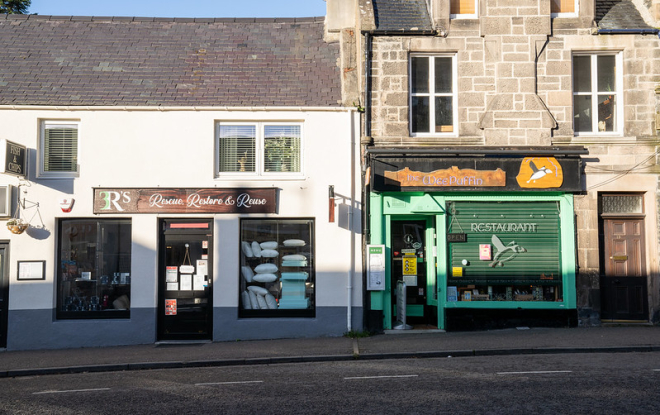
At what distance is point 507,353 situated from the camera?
35.0ft

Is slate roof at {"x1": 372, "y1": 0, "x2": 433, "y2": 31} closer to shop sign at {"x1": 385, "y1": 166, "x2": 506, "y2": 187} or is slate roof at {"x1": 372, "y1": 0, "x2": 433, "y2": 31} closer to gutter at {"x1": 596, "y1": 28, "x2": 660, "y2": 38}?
shop sign at {"x1": 385, "y1": 166, "x2": 506, "y2": 187}

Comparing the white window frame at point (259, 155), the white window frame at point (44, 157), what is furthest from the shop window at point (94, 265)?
the white window frame at point (259, 155)

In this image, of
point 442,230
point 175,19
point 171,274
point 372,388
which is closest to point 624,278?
point 442,230

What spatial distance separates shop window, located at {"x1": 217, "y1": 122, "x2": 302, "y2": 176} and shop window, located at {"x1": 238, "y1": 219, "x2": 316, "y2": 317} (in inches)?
46.2

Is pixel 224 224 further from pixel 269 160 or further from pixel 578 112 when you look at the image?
pixel 578 112

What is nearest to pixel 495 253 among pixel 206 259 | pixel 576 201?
pixel 576 201

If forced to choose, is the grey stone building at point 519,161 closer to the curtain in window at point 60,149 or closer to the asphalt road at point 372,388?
the asphalt road at point 372,388

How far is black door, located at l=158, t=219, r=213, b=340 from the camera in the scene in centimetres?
1320

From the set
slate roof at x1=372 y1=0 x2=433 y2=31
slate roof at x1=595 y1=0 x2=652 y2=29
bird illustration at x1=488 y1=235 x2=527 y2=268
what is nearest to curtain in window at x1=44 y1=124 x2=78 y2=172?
slate roof at x1=372 y1=0 x2=433 y2=31

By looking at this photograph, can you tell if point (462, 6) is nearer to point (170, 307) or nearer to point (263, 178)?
point (263, 178)

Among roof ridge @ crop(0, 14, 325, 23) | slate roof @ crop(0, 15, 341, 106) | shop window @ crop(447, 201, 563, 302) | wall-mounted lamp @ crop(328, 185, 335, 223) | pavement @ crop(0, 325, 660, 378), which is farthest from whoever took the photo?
roof ridge @ crop(0, 14, 325, 23)

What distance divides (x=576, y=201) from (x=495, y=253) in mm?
2119

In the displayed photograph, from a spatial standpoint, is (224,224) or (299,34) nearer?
(224,224)

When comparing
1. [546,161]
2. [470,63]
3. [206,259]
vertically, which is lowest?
[206,259]
